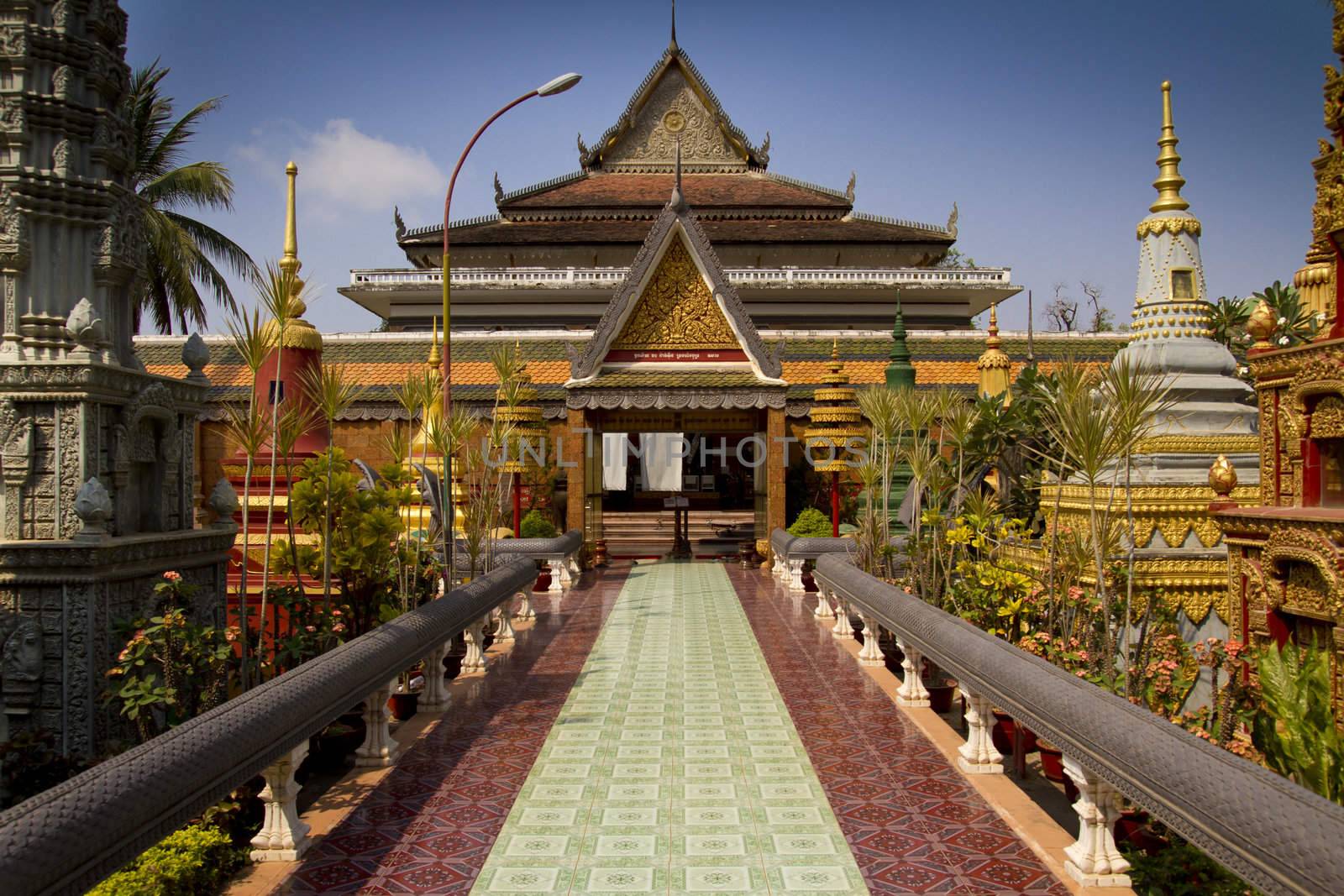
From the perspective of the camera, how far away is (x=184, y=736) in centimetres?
365

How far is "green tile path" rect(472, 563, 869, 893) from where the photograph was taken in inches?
169

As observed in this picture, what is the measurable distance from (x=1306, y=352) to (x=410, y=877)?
5.59 metres

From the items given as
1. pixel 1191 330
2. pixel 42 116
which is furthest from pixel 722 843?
pixel 1191 330

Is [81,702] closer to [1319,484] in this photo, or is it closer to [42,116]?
[42,116]

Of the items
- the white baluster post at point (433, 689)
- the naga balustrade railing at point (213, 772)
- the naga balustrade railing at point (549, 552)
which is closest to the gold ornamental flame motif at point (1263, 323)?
the naga balustrade railing at point (213, 772)

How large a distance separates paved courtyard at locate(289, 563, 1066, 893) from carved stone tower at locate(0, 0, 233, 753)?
2015 mm

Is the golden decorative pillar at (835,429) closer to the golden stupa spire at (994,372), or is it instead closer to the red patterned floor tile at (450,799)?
the golden stupa spire at (994,372)

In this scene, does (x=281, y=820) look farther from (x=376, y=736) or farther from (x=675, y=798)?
(x=675, y=798)

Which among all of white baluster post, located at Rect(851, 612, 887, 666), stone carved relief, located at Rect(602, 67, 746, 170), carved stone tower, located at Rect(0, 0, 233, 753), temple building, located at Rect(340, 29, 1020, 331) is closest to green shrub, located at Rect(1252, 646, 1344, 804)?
white baluster post, located at Rect(851, 612, 887, 666)

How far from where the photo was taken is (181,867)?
12.4ft

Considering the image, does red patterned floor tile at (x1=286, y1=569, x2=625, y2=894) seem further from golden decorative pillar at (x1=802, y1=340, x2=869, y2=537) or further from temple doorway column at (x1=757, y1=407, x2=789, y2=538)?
temple doorway column at (x1=757, y1=407, x2=789, y2=538)

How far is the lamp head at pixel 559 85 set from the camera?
462 inches

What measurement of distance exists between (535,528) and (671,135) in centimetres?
1819

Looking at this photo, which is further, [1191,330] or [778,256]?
[778,256]
